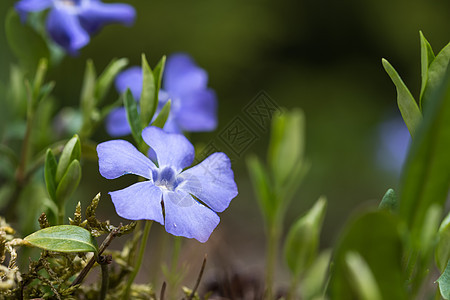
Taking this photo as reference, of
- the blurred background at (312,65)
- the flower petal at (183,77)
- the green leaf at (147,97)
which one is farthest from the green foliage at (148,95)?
the blurred background at (312,65)

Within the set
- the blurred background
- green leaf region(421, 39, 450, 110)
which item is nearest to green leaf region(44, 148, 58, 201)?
green leaf region(421, 39, 450, 110)

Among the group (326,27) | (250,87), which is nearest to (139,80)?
(250,87)

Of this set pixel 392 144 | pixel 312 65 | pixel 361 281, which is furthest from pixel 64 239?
pixel 312 65

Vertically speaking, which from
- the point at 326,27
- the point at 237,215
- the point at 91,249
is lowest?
the point at 237,215

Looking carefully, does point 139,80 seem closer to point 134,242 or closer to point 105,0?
point 134,242

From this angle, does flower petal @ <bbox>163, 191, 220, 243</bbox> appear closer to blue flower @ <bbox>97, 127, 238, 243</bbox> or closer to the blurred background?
blue flower @ <bbox>97, 127, 238, 243</bbox>

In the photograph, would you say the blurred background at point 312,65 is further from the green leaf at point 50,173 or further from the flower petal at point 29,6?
the green leaf at point 50,173
